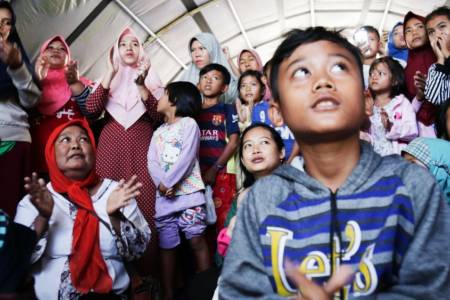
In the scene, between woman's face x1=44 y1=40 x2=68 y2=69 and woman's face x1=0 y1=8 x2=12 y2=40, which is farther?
woman's face x1=44 y1=40 x2=68 y2=69

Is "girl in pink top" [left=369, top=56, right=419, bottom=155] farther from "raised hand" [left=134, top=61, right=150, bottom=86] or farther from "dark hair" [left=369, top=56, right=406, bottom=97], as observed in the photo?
"raised hand" [left=134, top=61, right=150, bottom=86]

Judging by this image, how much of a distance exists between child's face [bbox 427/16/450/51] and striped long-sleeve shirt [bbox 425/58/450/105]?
25 cm

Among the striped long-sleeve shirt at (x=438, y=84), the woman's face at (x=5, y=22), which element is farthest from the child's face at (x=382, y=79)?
the woman's face at (x=5, y=22)

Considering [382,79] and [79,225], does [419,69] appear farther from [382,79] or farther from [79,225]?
[79,225]

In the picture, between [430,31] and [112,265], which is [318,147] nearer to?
[112,265]

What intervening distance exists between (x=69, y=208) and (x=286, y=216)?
1.29 m

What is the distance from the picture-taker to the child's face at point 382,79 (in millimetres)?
3723

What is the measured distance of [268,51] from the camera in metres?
11.3

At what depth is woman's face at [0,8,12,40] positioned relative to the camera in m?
2.91

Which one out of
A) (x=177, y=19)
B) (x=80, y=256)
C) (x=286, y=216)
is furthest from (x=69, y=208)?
(x=177, y=19)

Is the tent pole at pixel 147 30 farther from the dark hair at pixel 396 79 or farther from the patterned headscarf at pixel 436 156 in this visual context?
the patterned headscarf at pixel 436 156

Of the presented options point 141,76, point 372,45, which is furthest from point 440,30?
point 141,76

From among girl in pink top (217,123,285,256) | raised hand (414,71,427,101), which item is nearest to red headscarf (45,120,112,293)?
→ girl in pink top (217,123,285,256)

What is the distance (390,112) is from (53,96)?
7.63ft
